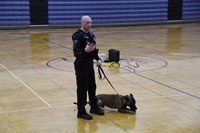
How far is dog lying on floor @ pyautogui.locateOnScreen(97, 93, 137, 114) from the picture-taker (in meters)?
7.41

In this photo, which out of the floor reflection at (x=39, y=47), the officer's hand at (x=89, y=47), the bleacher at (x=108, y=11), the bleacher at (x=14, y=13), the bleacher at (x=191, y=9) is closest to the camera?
the officer's hand at (x=89, y=47)

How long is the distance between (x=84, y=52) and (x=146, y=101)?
81.5 inches

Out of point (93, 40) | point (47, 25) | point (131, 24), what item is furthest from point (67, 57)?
point (131, 24)

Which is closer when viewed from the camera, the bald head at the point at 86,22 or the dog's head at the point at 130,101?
the bald head at the point at 86,22

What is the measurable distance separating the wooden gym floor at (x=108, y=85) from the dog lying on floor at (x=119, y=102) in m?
0.14

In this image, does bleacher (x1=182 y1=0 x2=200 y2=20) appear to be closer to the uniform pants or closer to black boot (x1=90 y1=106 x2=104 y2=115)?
black boot (x1=90 y1=106 x2=104 y2=115)

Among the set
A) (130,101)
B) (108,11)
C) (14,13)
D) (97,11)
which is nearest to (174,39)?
(108,11)

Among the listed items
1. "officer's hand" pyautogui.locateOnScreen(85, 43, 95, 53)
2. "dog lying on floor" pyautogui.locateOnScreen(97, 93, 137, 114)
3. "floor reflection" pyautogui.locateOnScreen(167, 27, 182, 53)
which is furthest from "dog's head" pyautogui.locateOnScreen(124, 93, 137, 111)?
"floor reflection" pyautogui.locateOnScreen(167, 27, 182, 53)

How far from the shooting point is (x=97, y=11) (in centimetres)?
2389

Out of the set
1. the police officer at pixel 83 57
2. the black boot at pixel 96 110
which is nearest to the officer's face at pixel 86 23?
the police officer at pixel 83 57

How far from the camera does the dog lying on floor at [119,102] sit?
24.3 ft

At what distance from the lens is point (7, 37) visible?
19.1 m

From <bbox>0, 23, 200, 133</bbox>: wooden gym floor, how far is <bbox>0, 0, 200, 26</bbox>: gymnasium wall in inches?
157

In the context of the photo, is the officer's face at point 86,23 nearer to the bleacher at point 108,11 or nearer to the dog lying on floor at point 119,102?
the dog lying on floor at point 119,102
